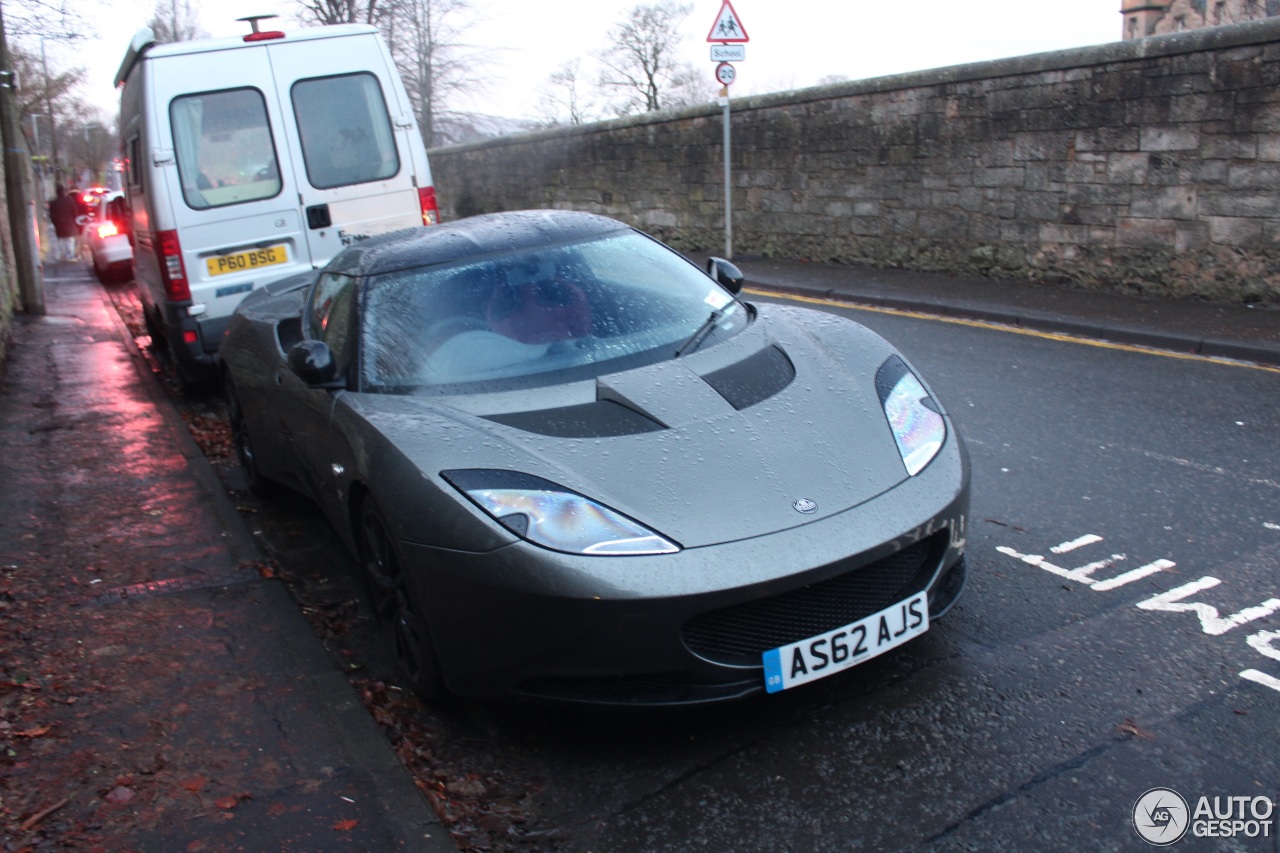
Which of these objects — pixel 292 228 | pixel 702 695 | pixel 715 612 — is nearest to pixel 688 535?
pixel 715 612

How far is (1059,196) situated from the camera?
11.0 meters

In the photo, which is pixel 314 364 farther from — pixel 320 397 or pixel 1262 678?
pixel 1262 678

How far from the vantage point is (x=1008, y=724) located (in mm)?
3045

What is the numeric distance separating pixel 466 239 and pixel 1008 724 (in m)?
2.71

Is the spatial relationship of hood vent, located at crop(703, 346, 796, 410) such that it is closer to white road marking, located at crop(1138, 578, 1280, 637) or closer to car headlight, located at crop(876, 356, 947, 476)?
car headlight, located at crop(876, 356, 947, 476)

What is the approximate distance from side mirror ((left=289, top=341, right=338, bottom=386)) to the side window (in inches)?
2.6

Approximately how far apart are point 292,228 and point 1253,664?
6.90m

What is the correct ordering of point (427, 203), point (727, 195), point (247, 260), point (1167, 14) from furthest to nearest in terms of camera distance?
point (1167, 14) < point (727, 195) < point (427, 203) < point (247, 260)

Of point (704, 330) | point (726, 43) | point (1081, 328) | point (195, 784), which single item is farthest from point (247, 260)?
point (726, 43)

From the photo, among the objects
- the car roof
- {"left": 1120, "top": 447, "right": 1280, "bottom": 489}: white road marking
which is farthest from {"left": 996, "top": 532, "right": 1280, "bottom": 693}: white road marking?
the car roof

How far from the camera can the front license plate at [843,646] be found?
9.56 feet

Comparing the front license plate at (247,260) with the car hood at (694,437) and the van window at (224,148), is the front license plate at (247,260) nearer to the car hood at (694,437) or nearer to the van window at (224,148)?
the van window at (224,148)

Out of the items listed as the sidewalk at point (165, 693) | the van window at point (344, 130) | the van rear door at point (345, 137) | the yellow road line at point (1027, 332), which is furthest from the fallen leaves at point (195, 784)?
the yellow road line at point (1027, 332)

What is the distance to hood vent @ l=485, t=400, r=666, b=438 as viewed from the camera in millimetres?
3316
